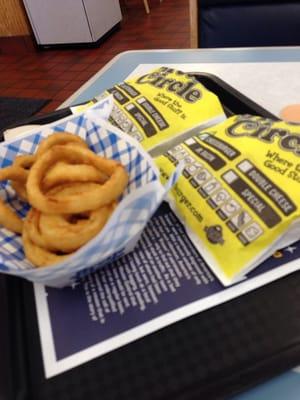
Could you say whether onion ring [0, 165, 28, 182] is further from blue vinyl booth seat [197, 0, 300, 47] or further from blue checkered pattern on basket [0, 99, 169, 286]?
blue vinyl booth seat [197, 0, 300, 47]

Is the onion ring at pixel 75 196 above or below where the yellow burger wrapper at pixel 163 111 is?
above

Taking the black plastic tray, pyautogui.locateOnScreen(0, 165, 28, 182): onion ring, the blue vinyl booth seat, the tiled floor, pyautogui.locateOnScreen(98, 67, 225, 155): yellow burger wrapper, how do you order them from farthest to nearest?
the tiled floor < the blue vinyl booth seat < pyautogui.locateOnScreen(98, 67, 225, 155): yellow burger wrapper < pyautogui.locateOnScreen(0, 165, 28, 182): onion ring < the black plastic tray

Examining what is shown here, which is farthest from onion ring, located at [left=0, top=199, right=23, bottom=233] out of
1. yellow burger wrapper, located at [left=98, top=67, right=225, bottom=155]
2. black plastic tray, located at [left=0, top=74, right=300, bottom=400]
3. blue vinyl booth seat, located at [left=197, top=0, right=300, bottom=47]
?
blue vinyl booth seat, located at [left=197, top=0, right=300, bottom=47]

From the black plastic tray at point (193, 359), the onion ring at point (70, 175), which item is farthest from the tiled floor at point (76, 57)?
the black plastic tray at point (193, 359)

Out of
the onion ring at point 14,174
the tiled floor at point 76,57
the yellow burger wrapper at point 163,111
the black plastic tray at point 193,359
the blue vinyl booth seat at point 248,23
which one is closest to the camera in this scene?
the black plastic tray at point 193,359

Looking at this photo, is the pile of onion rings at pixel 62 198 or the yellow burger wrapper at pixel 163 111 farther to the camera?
the yellow burger wrapper at pixel 163 111

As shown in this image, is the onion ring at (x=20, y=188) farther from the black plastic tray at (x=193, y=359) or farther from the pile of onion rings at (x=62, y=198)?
the black plastic tray at (x=193, y=359)

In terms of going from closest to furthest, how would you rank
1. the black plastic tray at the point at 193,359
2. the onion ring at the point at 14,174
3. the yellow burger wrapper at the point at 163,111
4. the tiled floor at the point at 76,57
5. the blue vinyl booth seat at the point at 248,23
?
1. the black plastic tray at the point at 193,359
2. the onion ring at the point at 14,174
3. the yellow burger wrapper at the point at 163,111
4. the blue vinyl booth seat at the point at 248,23
5. the tiled floor at the point at 76,57
